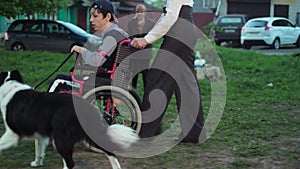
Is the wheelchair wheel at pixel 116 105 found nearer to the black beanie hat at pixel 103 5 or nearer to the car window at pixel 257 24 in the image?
the black beanie hat at pixel 103 5

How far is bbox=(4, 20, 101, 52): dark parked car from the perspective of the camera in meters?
20.7

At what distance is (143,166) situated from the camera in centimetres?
525

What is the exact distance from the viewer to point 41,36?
21.0 metres

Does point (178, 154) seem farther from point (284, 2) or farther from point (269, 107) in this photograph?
point (284, 2)

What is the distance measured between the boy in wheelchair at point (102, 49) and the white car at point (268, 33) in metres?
21.9

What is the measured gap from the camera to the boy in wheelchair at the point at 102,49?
220 inches

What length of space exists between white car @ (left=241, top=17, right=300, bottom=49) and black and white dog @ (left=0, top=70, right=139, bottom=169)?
22929 mm

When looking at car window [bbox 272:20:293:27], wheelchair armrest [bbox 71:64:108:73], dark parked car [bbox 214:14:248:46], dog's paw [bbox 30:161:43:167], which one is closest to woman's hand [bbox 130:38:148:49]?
wheelchair armrest [bbox 71:64:108:73]

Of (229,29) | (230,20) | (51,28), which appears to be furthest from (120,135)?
(230,20)

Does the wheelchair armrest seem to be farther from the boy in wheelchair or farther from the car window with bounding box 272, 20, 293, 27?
the car window with bounding box 272, 20, 293, 27

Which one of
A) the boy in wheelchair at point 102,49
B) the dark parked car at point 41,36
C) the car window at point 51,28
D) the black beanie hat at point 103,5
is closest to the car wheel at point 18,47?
the dark parked car at point 41,36

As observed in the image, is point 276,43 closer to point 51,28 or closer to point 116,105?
point 51,28

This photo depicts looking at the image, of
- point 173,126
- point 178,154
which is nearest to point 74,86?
point 178,154

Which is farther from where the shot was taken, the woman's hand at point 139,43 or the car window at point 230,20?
the car window at point 230,20
